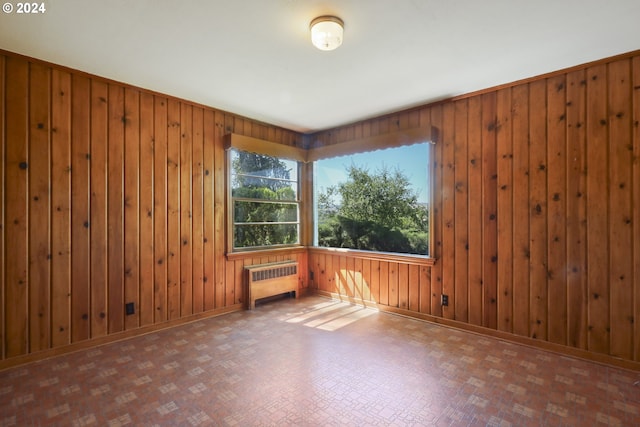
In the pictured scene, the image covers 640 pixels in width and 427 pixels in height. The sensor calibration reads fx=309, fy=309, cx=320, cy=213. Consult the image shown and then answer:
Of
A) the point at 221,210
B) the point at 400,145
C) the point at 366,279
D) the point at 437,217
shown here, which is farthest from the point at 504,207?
the point at 221,210

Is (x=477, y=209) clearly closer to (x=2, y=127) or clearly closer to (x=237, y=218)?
(x=237, y=218)

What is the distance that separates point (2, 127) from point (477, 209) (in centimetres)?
428

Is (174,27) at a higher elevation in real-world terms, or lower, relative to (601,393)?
higher

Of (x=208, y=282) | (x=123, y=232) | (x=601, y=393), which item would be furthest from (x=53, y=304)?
(x=601, y=393)

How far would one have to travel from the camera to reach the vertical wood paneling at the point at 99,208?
2875 mm

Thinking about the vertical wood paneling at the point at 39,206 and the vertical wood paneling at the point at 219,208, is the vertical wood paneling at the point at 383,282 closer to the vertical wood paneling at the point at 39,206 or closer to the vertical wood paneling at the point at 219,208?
the vertical wood paneling at the point at 219,208

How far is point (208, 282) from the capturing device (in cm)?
373

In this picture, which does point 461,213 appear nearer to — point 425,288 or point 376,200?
point 425,288

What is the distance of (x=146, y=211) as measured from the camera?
3221 millimetres

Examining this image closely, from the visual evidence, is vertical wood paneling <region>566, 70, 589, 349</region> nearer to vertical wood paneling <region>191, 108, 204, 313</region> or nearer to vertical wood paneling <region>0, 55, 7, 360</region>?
vertical wood paneling <region>191, 108, 204, 313</region>

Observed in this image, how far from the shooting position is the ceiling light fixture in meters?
2.00

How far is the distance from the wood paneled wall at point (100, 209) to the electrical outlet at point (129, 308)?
0.13ft

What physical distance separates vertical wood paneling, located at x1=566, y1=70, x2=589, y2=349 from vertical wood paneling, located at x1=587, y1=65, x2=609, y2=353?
4cm

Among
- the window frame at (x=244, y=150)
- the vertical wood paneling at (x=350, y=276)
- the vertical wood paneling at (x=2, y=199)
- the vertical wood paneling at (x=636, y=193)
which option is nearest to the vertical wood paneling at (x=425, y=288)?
the vertical wood paneling at (x=350, y=276)
